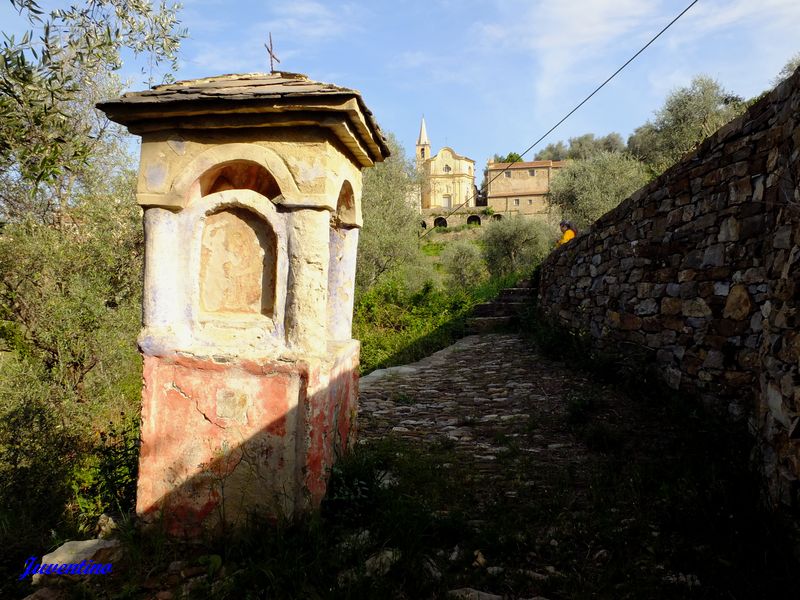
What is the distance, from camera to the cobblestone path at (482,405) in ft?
14.7

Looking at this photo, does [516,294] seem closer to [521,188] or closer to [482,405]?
[482,405]

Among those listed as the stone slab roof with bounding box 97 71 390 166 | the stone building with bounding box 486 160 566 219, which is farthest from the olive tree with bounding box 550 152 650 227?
the stone building with bounding box 486 160 566 219

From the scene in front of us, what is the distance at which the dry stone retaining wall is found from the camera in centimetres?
285

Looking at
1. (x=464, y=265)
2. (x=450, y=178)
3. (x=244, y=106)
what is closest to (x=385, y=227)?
(x=464, y=265)

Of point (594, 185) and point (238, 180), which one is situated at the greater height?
point (594, 185)

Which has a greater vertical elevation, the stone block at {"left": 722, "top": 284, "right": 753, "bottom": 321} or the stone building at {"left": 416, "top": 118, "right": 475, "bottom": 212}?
the stone building at {"left": 416, "top": 118, "right": 475, "bottom": 212}

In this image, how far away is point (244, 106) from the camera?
116 inches

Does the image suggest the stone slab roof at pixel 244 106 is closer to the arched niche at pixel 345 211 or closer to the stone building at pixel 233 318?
the stone building at pixel 233 318

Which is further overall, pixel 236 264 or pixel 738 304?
pixel 738 304

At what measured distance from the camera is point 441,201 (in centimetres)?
4878

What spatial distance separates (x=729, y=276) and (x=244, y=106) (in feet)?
13.6

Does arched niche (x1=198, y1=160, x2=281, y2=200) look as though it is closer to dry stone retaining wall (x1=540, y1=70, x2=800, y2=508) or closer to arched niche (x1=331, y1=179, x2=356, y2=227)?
arched niche (x1=331, y1=179, x2=356, y2=227)

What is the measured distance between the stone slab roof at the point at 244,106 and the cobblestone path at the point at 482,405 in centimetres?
276

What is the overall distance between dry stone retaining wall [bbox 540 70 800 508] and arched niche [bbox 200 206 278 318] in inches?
117
